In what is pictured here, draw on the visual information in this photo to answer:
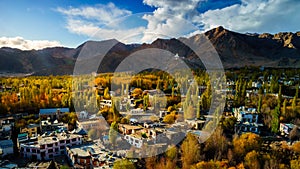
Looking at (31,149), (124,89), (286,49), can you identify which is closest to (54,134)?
(31,149)

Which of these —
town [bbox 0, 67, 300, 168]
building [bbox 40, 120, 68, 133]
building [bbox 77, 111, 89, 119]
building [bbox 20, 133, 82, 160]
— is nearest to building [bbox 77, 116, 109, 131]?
town [bbox 0, 67, 300, 168]

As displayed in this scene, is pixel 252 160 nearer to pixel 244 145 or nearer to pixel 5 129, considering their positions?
pixel 244 145

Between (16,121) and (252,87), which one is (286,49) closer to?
(252,87)

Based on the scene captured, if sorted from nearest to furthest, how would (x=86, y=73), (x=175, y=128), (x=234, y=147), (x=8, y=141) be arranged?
(x=234, y=147) < (x=8, y=141) < (x=175, y=128) < (x=86, y=73)

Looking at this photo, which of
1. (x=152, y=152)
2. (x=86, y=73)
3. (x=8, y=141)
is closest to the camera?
(x=152, y=152)

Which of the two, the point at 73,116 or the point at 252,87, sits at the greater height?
the point at 252,87

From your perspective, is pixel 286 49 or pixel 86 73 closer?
pixel 86 73

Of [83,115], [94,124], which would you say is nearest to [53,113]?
[83,115]
